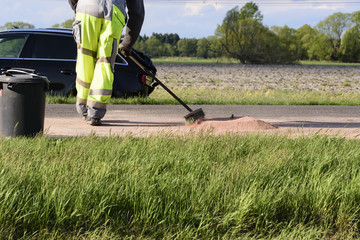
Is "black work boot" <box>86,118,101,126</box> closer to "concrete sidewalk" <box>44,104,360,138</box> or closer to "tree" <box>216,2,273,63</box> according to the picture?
"concrete sidewalk" <box>44,104,360,138</box>

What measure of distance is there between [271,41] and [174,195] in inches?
3669

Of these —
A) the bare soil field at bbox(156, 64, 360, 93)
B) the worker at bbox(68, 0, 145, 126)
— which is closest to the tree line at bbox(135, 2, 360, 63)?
the bare soil field at bbox(156, 64, 360, 93)

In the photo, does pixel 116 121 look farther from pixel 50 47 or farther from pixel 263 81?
pixel 263 81

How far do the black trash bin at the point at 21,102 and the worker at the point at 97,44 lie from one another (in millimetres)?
1092

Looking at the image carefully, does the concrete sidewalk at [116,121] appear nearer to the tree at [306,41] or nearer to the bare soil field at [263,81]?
the bare soil field at [263,81]

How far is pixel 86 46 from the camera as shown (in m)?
5.98

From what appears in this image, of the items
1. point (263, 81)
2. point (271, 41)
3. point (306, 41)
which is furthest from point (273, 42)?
point (263, 81)

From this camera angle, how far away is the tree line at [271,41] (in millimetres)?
88062

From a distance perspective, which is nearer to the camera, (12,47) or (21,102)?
(21,102)

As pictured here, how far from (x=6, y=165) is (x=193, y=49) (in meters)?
128

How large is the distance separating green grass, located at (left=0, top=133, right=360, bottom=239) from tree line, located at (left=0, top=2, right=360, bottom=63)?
246ft

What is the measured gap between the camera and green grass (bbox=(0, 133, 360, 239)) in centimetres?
280

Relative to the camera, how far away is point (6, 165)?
3.44 metres

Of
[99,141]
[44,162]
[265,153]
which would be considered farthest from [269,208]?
[99,141]
